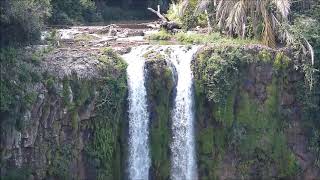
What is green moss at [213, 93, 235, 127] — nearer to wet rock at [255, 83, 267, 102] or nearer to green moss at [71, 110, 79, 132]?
wet rock at [255, 83, 267, 102]

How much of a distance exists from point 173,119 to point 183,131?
55 cm

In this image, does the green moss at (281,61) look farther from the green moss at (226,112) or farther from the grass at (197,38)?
the green moss at (226,112)

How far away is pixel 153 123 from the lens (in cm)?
2211

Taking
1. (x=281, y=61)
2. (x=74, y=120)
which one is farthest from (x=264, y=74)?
(x=74, y=120)

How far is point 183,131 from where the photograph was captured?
22453 millimetres

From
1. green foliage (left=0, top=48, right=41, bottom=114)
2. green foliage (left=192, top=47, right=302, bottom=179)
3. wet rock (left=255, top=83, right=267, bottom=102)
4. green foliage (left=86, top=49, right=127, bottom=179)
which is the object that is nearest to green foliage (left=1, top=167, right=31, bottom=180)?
green foliage (left=0, top=48, right=41, bottom=114)

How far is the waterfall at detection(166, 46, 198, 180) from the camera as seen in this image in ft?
73.6

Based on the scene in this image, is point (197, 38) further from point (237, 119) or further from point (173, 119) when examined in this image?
point (173, 119)

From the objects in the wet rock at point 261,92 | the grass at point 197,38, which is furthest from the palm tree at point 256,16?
the wet rock at point 261,92

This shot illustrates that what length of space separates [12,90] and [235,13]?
975 centimetres

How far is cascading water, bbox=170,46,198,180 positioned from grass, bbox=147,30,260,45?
2.35 metres

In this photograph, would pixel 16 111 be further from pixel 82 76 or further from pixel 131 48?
pixel 131 48

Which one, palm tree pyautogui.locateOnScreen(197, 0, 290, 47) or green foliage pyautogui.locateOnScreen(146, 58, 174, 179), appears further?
palm tree pyautogui.locateOnScreen(197, 0, 290, 47)

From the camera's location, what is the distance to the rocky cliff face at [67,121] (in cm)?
1927
